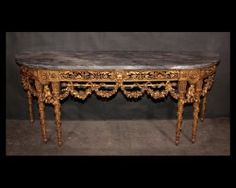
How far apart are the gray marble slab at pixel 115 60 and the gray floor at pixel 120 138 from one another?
110 centimetres

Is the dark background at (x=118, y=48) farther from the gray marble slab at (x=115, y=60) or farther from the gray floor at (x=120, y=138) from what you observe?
the gray marble slab at (x=115, y=60)

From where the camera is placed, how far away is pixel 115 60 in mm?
3350

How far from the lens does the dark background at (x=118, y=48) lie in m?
4.06

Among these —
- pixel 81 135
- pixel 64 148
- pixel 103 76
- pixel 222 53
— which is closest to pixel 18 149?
pixel 64 148

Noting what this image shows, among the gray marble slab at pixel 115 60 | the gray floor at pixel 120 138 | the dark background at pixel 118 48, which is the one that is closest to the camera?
the gray marble slab at pixel 115 60

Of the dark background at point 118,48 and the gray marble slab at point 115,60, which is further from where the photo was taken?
the dark background at point 118,48

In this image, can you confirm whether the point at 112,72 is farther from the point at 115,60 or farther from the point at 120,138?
the point at 120,138

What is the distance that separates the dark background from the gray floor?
142 mm

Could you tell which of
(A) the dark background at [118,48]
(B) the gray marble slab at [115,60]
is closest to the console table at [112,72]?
(B) the gray marble slab at [115,60]

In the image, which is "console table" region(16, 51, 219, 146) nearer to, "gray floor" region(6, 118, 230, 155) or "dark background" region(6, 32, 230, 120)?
"gray floor" region(6, 118, 230, 155)

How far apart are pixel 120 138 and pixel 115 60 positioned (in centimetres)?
114

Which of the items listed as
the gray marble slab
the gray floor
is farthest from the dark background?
the gray marble slab

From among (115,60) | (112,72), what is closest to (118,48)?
(115,60)

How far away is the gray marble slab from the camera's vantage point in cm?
309
